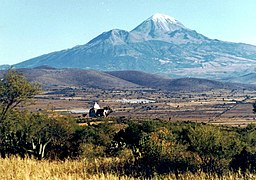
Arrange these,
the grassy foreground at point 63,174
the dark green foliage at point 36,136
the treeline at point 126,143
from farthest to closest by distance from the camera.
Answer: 1. the dark green foliage at point 36,136
2. the treeline at point 126,143
3. the grassy foreground at point 63,174

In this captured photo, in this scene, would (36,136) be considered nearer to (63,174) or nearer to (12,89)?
(12,89)

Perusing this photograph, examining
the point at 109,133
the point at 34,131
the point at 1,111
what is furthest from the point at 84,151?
the point at 1,111

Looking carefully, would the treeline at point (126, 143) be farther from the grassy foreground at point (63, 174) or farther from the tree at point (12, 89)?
the grassy foreground at point (63, 174)

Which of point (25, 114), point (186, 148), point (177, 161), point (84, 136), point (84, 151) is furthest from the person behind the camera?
point (25, 114)

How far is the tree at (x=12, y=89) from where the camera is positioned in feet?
105

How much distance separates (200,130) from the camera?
2408cm

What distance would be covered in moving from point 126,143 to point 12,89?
10352 millimetres

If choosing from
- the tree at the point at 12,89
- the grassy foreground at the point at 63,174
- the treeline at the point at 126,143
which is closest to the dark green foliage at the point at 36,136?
the treeline at the point at 126,143

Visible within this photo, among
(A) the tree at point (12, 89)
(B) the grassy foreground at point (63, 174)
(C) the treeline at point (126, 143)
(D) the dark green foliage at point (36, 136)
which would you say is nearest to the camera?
(B) the grassy foreground at point (63, 174)

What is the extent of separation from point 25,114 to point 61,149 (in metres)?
6.30

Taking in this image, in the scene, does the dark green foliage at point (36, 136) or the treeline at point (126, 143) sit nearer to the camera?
the treeline at point (126, 143)

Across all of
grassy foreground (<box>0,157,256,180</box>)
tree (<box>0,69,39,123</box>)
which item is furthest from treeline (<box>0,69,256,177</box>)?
grassy foreground (<box>0,157,256,180</box>)

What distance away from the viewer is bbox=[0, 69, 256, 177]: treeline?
2027 centimetres

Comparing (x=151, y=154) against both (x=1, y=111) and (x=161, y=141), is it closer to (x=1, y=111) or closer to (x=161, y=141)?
(x=161, y=141)
